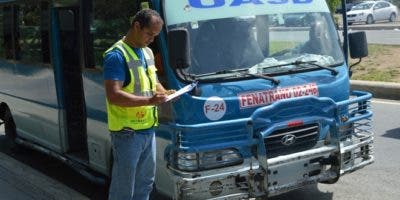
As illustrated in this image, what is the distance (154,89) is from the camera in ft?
14.4

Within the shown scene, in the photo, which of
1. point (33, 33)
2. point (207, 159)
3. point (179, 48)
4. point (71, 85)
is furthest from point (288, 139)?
point (33, 33)

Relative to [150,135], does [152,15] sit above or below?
above

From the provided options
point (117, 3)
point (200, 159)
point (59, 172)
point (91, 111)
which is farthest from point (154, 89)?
point (59, 172)

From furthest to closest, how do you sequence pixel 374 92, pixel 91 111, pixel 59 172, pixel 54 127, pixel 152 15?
1. pixel 374 92
2. pixel 59 172
3. pixel 54 127
4. pixel 91 111
5. pixel 152 15

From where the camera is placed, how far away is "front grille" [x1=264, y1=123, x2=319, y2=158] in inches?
192

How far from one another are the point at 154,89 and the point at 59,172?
3.50 meters

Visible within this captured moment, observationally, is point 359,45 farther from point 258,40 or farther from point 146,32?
point 146,32

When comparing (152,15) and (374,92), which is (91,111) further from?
(374,92)

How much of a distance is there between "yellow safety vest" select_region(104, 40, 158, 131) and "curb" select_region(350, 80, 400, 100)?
823 centimetres

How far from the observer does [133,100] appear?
412 centimetres

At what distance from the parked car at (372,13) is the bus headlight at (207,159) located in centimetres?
3208

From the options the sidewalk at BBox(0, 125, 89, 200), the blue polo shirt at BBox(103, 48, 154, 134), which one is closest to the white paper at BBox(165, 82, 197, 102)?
the blue polo shirt at BBox(103, 48, 154, 134)

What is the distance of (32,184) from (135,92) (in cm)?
274

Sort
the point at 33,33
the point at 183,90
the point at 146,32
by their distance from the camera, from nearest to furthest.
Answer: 1. the point at 146,32
2. the point at 183,90
3. the point at 33,33
